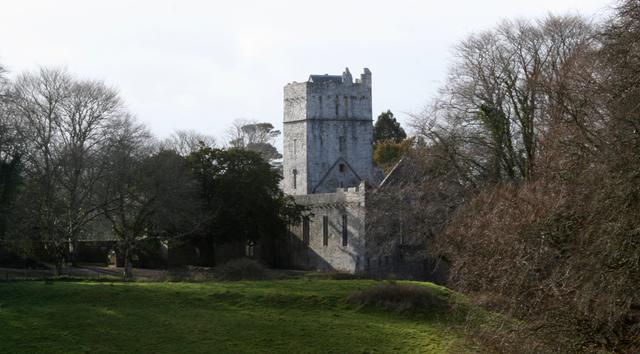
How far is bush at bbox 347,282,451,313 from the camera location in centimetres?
2331

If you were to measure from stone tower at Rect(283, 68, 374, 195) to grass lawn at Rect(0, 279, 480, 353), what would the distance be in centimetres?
3665

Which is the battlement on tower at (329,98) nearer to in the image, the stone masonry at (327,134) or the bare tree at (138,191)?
the stone masonry at (327,134)

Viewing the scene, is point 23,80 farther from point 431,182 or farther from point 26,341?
point 26,341

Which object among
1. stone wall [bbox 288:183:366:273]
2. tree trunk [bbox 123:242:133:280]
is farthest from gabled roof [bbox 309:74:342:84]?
tree trunk [bbox 123:242:133:280]

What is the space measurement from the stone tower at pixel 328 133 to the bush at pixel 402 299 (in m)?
36.7

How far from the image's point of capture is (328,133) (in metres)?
61.9

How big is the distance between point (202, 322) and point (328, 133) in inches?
1640

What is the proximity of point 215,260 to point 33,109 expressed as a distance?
1404 centimetres

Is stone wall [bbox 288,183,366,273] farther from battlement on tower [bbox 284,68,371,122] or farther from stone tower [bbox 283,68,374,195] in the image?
battlement on tower [bbox 284,68,371,122]

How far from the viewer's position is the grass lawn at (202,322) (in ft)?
62.5

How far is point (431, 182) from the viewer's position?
3111 cm

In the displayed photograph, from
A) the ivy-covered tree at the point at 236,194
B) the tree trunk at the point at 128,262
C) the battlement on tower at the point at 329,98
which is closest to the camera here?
the tree trunk at the point at 128,262

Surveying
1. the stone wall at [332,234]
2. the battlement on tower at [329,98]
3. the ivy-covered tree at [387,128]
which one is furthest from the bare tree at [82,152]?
the ivy-covered tree at [387,128]

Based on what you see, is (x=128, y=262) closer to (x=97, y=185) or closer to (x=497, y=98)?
(x=97, y=185)
